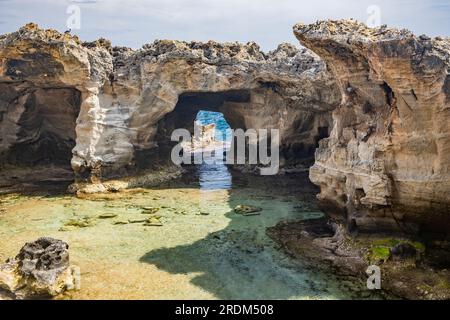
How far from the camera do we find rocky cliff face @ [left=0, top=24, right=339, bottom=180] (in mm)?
25266

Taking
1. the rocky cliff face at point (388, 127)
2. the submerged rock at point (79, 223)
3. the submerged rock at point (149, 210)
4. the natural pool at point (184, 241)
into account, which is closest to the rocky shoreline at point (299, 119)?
the rocky cliff face at point (388, 127)

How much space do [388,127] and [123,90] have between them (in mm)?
Result: 17061

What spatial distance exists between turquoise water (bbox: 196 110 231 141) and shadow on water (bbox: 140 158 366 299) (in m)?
28.4

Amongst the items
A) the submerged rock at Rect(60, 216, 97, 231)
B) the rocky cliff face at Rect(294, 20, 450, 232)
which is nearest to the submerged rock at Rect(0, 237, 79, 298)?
the submerged rock at Rect(60, 216, 97, 231)

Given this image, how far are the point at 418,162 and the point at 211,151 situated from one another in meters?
28.4

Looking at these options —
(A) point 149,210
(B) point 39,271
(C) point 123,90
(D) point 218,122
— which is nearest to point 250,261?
(B) point 39,271

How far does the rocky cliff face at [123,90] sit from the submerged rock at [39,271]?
39.9 ft

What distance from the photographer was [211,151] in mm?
42000

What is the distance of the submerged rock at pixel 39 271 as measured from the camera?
13.0m

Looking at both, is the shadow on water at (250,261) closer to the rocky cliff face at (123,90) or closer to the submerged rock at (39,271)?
the submerged rock at (39,271)

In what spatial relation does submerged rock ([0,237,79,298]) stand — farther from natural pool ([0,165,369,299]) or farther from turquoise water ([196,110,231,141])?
turquoise water ([196,110,231,141])

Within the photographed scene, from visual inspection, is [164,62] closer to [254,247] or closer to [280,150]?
[280,150]

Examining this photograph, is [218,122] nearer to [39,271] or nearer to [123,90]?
[123,90]
